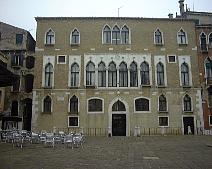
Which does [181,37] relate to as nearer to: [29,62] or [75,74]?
[75,74]

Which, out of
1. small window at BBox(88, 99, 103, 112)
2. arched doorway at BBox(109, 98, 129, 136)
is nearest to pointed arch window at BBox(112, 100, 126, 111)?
arched doorway at BBox(109, 98, 129, 136)

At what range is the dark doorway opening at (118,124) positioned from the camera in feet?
94.0

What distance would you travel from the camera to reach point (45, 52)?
98.5ft

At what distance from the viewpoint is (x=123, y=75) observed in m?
29.6

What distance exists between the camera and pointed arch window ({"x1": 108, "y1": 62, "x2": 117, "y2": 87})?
1154 inches

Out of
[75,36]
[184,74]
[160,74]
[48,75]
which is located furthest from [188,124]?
[48,75]

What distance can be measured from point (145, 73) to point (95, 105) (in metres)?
6.59

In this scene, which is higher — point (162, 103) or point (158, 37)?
point (158, 37)

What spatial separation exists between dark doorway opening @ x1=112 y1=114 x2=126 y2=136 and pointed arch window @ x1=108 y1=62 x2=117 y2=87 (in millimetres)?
3468

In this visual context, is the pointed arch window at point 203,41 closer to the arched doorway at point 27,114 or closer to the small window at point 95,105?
the small window at point 95,105

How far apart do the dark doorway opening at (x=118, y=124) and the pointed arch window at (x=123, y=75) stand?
346 centimetres

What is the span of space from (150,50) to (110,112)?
832cm

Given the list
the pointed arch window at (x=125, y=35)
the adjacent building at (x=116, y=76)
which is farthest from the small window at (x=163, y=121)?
the pointed arch window at (x=125, y=35)

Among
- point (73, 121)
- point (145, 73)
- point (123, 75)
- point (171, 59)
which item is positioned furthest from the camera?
point (171, 59)
